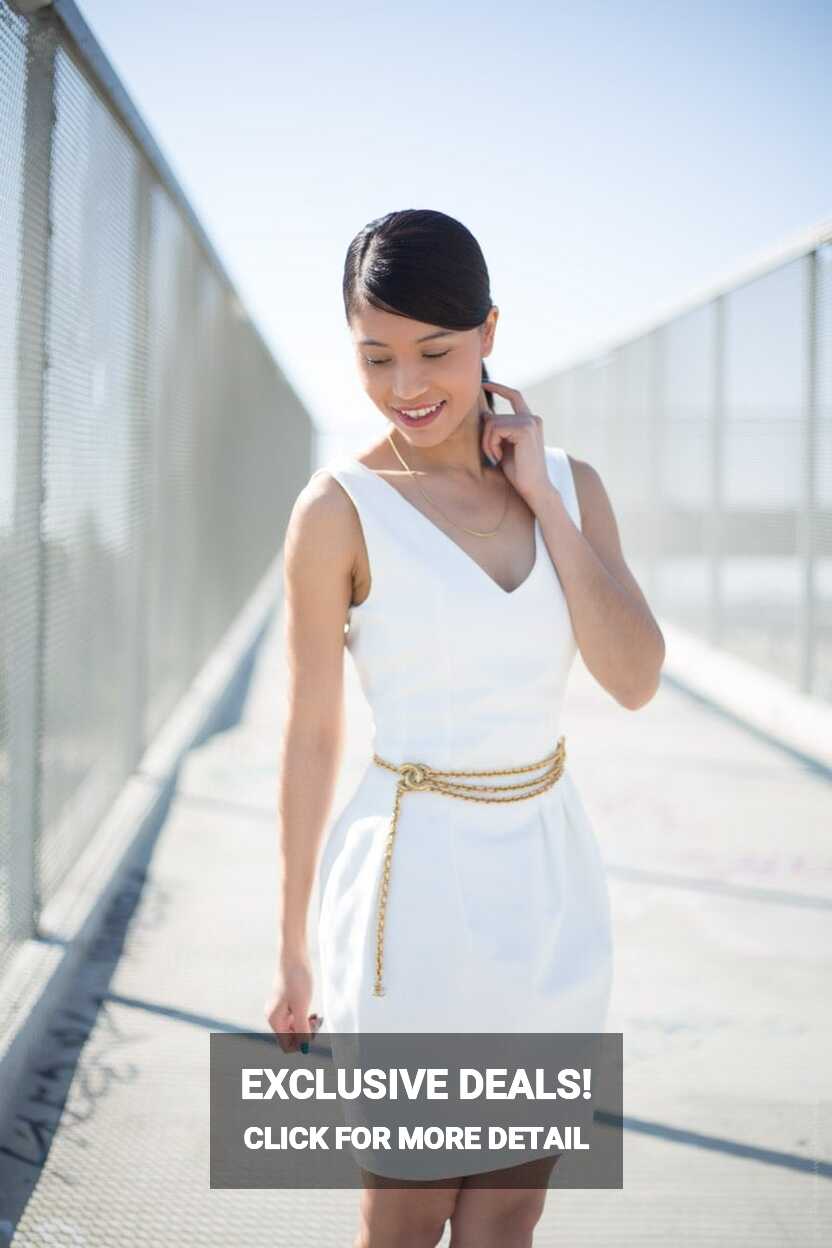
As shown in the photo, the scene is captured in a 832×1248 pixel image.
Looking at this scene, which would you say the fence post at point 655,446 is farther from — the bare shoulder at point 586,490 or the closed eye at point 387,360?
the closed eye at point 387,360

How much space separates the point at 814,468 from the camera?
7.11 meters

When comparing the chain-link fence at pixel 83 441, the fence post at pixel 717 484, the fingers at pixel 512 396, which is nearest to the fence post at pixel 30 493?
the chain-link fence at pixel 83 441

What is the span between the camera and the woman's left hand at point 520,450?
1.83 m

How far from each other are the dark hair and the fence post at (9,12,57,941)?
1.62m

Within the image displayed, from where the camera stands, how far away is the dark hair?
67.1 inches

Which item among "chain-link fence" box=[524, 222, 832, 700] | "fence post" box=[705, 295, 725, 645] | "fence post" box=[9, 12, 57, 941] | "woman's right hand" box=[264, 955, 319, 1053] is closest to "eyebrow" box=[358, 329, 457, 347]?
"woman's right hand" box=[264, 955, 319, 1053]

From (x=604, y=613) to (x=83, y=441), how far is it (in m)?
2.69

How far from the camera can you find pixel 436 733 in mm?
1702

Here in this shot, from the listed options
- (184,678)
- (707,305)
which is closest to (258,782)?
(184,678)

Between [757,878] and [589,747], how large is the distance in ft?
8.25

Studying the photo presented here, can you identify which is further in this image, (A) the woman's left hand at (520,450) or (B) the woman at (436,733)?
(A) the woman's left hand at (520,450)

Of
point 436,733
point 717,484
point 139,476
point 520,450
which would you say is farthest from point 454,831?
point 717,484

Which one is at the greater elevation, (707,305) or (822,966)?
(707,305)

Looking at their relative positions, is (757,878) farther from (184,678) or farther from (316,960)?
(184,678)
